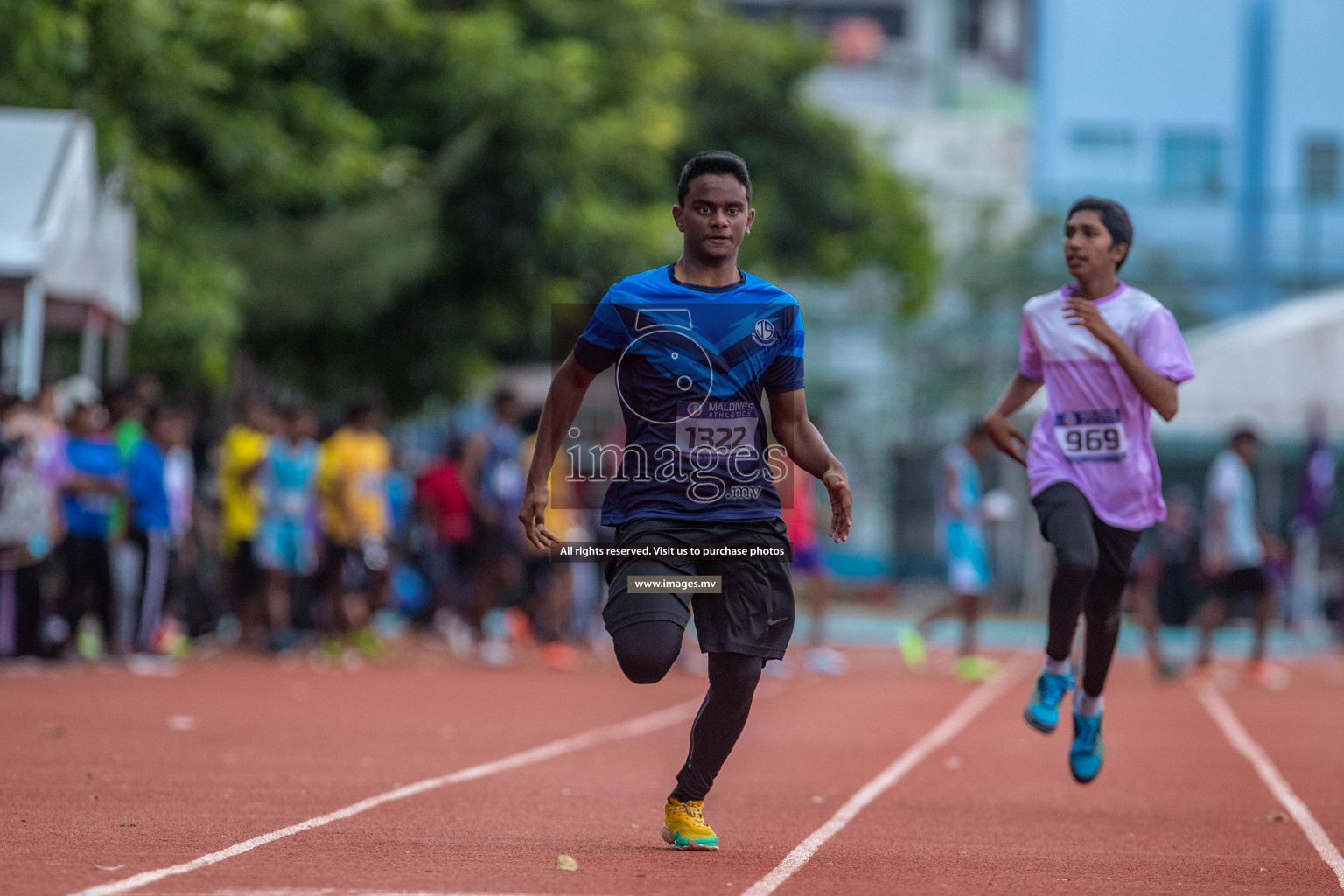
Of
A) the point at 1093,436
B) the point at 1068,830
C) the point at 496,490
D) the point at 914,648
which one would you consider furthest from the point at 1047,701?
the point at 914,648

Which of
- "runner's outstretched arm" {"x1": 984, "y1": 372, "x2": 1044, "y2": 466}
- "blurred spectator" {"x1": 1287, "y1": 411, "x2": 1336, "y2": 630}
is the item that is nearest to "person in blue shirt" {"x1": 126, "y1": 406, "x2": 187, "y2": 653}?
"runner's outstretched arm" {"x1": 984, "y1": 372, "x2": 1044, "y2": 466}

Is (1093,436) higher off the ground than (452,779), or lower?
higher

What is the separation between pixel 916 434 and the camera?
29.7m

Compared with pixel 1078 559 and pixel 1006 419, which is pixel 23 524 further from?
pixel 1078 559

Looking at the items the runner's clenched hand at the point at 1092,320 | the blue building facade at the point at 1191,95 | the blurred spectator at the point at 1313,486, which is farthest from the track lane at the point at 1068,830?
the blue building facade at the point at 1191,95

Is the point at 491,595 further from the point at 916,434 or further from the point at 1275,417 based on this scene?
the point at 916,434

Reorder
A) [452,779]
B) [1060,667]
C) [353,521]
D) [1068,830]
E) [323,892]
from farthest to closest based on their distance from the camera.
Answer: [353,521]
[452,779]
[1060,667]
[1068,830]
[323,892]

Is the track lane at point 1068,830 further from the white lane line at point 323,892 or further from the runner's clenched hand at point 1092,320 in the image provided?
the runner's clenched hand at point 1092,320

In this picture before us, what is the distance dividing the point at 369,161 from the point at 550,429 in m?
15.0

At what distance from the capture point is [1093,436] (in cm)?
774

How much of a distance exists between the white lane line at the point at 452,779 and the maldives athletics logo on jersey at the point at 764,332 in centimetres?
221

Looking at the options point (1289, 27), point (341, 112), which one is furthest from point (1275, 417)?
point (1289, 27)

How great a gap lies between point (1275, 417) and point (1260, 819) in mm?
13024

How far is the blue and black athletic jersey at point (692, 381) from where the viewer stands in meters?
6.22
